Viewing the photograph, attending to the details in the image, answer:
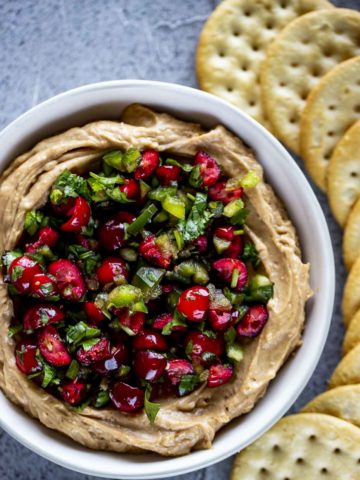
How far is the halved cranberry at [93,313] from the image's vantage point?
2035mm

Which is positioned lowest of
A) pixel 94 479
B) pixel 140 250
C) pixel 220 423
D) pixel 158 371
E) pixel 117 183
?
pixel 94 479

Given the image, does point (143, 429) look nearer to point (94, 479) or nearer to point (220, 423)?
point (220, 423)

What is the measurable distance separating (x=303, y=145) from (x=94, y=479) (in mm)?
1411

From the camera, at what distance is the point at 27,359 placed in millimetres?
2010

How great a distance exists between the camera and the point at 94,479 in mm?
2420

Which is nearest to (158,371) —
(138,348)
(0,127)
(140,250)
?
(138,348)

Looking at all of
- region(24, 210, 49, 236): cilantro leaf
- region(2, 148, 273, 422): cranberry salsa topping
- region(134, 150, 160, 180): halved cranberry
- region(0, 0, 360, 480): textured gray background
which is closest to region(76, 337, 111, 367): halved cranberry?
region(2, 148, 273, 422): cranberry salsa topping

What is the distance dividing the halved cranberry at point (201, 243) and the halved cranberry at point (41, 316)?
0.46 meters

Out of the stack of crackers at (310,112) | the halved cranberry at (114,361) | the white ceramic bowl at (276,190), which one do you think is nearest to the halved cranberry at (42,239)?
the white ceramic bowl at (276,190)

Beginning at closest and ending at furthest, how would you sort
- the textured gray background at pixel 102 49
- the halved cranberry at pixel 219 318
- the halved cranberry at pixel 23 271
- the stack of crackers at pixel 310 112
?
the halved cranberry at pixel 23 271
the halved cranberry at pixel 219 318
the stack of crackers at pixel 310 112
the textured gray background at pixel 102 49

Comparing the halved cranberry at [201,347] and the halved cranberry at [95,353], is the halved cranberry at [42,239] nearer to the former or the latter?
the halved cranberry at [95,353]

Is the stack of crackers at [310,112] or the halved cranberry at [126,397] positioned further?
the stack of crackers at [310,112]

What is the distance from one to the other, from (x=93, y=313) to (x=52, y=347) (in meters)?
0.16

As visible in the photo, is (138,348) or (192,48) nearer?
(138,348)
